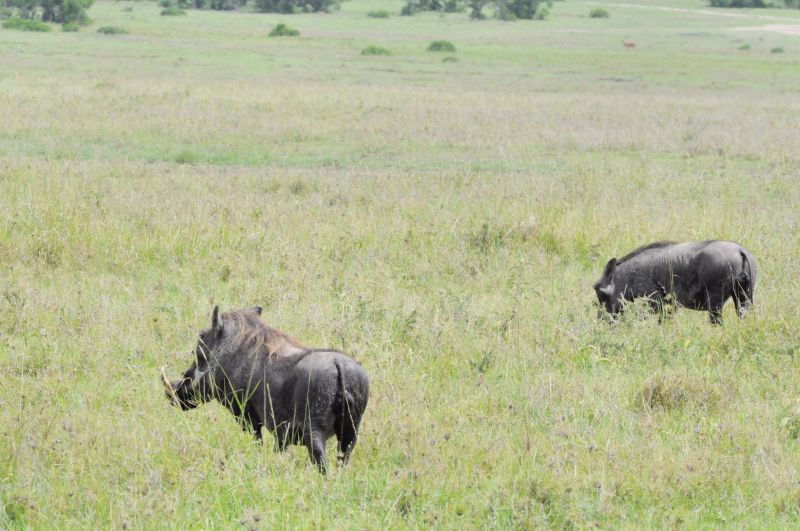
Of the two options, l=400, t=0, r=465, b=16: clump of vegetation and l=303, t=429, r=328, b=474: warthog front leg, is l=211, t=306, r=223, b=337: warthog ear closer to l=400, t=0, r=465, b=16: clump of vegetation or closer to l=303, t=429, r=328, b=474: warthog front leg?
l=303, t=429, r=328, b=474: warthog front leg

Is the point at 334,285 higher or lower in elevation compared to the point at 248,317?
lower

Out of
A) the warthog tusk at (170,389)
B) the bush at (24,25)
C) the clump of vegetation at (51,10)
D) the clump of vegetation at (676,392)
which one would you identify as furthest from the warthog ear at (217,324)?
the clump of vegetation at (51,10)

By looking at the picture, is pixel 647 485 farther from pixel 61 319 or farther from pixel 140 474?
pixel 61 319

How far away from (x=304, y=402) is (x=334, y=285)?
12.6 feet

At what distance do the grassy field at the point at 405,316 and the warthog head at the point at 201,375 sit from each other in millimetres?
132

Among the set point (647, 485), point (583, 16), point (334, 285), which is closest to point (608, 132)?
point (334, 285)

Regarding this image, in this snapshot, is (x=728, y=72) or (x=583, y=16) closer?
(x=728, y=72)

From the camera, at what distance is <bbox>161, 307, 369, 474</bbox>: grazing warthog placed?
4316mm

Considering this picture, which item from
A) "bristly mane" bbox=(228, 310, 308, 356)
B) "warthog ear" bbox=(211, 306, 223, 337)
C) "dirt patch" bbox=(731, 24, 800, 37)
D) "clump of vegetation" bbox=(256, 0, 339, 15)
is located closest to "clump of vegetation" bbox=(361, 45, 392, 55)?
"dirt patch" bbox=(731, 24, 800, 37)

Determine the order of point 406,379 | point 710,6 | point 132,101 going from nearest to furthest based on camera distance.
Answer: point 406,379 < point 132,101 < point 710,6

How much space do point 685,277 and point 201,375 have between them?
3804mm

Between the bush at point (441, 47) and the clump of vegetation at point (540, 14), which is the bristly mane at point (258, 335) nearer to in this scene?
the bush at point (441, 47)

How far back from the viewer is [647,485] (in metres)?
4.47

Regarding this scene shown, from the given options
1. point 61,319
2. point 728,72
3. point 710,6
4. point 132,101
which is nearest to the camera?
point 61,319
